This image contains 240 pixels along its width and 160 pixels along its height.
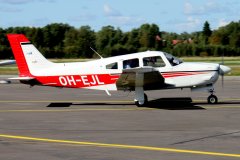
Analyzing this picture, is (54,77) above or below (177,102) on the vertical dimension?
above

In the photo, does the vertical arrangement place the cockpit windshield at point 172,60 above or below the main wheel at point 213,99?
above

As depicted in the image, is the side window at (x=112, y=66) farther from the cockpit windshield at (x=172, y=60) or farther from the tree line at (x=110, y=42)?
the tree line at (x=110, y=42)

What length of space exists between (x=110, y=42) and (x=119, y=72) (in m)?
89.4

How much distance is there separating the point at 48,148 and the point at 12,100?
11667 millimetres

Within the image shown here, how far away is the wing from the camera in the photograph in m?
16.8

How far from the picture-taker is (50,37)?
114750 millimetres

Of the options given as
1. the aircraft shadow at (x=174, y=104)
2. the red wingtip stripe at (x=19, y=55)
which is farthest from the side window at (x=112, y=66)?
the red wingtip stripe at (x=19, y=55)

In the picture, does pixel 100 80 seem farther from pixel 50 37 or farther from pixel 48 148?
pixel 50 37

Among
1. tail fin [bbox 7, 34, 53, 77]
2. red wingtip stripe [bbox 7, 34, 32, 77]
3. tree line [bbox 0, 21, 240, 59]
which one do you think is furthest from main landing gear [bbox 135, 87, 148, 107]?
tree line [bbox 0, 21, 240, 59]

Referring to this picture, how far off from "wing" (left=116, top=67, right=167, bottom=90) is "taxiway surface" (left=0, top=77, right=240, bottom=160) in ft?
2.59

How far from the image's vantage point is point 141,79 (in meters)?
17.3

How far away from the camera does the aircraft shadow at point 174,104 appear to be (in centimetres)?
1775

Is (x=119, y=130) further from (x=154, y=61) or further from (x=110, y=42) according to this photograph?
(x=110, y=42)

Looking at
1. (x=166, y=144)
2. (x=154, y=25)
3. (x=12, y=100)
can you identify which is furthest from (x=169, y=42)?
(x=166, y=144)
